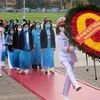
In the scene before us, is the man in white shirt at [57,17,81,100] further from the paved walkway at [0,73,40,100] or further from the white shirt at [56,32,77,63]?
the paved walkway at [0,73,40,100]

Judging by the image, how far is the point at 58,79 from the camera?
12.6 meters

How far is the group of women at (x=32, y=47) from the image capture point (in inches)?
532

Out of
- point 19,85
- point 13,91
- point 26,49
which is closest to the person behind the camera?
point 13,91

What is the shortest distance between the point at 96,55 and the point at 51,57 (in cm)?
557

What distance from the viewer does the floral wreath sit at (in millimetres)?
8398

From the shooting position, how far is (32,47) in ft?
45.2

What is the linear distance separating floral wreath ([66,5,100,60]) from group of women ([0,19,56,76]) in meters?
4.55

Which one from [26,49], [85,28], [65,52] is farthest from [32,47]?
[85,28]

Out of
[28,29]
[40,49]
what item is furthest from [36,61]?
[28,29]

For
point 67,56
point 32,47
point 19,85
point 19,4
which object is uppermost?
point 67,56

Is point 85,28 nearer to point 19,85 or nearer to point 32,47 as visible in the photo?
point 19,85

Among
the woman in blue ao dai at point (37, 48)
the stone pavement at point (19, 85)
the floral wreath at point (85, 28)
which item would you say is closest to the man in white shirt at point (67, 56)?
the floral wreath at point (85, 28)

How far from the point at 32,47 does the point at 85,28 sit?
538 centimetres

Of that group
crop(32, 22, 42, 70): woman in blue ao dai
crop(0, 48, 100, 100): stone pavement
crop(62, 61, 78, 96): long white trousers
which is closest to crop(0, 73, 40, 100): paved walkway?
crop(0, 48, 100, 100): stone pavement
